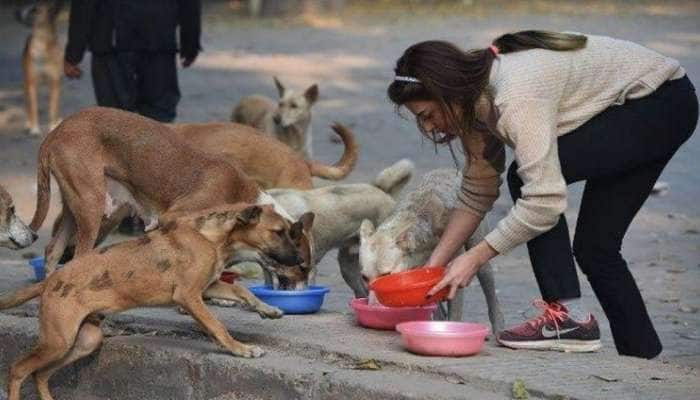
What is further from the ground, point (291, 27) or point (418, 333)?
point (418, 333)

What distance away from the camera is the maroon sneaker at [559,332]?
17.5 feet

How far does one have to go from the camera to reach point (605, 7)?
22484 mm

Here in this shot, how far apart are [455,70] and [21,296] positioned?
6.29 feet

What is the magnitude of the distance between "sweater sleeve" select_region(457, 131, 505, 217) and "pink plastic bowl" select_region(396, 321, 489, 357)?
19.4 inches

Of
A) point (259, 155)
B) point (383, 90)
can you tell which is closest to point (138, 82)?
point (259, 155)

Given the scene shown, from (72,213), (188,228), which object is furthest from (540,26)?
(188,228)

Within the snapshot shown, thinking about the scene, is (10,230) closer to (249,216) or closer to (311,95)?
(249,216)

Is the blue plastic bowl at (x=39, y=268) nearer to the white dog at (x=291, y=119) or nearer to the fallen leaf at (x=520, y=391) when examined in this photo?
the fallen leaf at (x=520, y=391)

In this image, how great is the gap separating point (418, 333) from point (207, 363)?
0.80 metres

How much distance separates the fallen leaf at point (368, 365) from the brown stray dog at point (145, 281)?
1.37ft

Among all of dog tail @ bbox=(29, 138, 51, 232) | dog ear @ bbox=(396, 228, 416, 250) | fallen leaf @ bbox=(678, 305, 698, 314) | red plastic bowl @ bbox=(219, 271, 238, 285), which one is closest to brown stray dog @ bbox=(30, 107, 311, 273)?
dog tail @ bbox=(29, 138, 51, 232)

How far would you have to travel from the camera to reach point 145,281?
18.1ft

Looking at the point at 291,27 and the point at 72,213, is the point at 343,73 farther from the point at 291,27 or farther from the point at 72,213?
the point at 72,213

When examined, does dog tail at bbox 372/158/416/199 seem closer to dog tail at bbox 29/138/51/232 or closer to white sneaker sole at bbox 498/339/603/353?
dog tail at bbox 29/138/51/232
